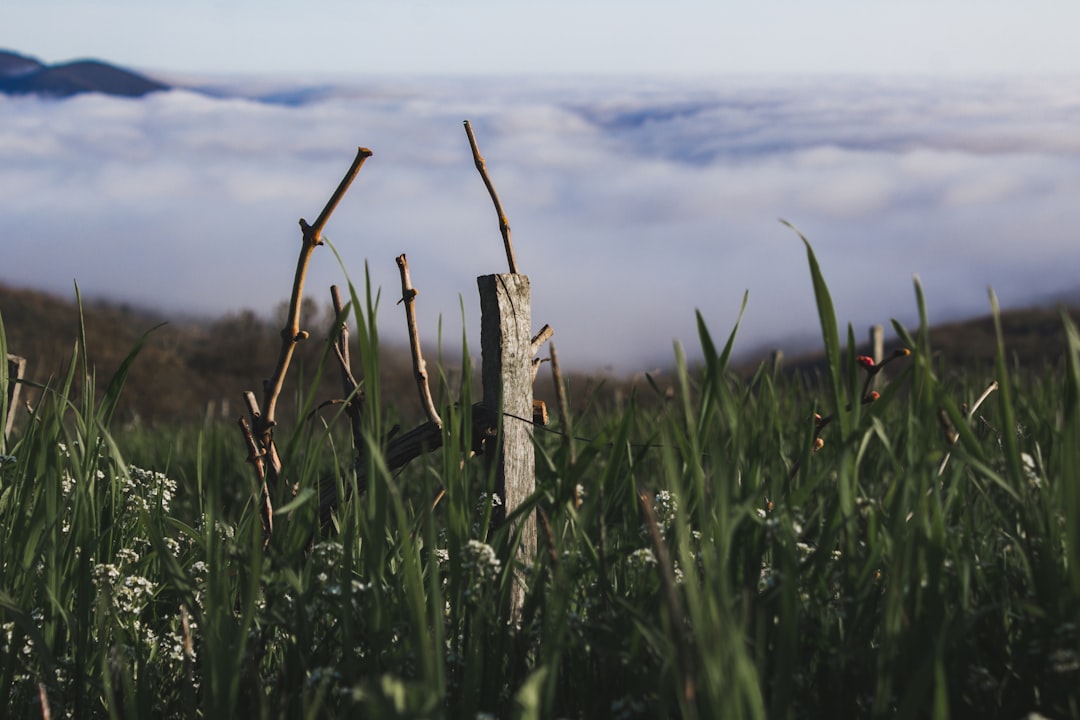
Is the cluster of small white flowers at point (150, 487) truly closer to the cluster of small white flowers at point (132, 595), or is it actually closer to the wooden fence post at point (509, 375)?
the cluster of small white flowers at point (132, 595)

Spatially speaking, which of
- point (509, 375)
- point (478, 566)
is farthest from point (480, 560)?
point (509, 375)

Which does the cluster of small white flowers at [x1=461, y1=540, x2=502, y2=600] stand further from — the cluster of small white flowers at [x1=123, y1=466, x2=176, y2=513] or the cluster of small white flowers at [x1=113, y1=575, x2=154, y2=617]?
the cluster of small white flowers at [x1=123, y1=466, x2=176, y2=513]

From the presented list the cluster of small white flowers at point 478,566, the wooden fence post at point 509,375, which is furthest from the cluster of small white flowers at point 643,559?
the wooden fence post at point 509,375

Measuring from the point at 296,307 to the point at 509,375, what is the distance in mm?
602

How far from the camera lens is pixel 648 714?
1.65 meters

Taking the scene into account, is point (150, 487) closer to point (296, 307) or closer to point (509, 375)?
point (296, 307)

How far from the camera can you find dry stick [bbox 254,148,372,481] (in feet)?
8.05

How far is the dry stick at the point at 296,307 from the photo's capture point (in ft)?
8.05

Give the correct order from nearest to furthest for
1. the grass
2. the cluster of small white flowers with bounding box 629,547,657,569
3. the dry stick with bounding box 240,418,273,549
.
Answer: the grass
the cluster of small white flowers with bounding box 629,547,657,569
the dry stick with bounding box 240,418,273,549

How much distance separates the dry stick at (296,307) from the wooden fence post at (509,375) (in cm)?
45

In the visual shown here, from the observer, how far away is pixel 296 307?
2529 mm

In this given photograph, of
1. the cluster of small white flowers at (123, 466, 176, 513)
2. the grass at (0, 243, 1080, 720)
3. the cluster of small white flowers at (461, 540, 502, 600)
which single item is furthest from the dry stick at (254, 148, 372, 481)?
the cluster of small white flowers at (461, 540, 502, 600)

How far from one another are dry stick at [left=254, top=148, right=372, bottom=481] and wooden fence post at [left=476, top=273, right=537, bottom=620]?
17.6 inches

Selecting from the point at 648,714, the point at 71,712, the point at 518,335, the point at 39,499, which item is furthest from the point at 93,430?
the point at 648,714
